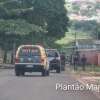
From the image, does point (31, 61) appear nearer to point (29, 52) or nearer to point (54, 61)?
point (29, 52)

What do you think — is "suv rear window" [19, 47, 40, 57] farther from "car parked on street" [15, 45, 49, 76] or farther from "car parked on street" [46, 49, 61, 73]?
"car parked on street" [46, 49, 61, 73]

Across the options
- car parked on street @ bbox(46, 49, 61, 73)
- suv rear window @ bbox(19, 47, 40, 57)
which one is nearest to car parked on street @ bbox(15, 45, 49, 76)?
suv rear window @ bbox(19, 47, 40, 57)

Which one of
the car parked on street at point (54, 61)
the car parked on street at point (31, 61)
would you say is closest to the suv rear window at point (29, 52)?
the car parked on street at point (31, 61)

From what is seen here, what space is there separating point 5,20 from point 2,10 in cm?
123

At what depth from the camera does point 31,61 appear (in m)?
41.3

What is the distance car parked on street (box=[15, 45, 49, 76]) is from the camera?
41.1 m

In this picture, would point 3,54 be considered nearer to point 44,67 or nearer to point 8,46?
point 8,46

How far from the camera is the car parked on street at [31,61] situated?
41125mm

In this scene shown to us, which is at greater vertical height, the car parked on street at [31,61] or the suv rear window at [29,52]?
the suv rear window at [29,52]

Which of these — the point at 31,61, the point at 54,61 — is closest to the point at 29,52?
the point at 31,61

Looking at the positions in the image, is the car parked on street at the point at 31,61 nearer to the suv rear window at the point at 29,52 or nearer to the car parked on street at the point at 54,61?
the suv rear window at the point at 29,52

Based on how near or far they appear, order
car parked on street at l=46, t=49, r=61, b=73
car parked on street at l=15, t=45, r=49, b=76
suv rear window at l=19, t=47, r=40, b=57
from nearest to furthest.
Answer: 1. car parked on street at l=15, t=45, r=49, b=76
2. suv rear window at l=19, t=47, r=40, b=57
3. car parked on street at l=46, t=49, r=61, b=73

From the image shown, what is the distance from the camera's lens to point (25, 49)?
41.8 m

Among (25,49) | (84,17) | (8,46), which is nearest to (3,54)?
(8,46)
